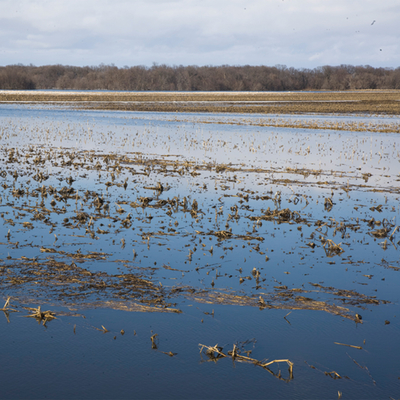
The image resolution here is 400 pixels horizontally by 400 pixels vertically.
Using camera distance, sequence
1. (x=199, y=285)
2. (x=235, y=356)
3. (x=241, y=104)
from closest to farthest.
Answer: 1. (x=235, y=356)
2. (x=199, y=285)
3. (x=241, y=104)

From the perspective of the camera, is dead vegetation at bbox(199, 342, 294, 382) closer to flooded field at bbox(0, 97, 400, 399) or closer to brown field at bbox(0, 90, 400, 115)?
flooded field at bbox(0, 97, 400, 399)

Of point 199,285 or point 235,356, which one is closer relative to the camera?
point 235,356

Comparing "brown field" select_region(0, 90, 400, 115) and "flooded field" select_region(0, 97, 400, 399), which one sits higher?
"brown field" select_region(0, 90, 400, 115)

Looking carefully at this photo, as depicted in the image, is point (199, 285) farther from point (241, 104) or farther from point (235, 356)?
point (241, 104)

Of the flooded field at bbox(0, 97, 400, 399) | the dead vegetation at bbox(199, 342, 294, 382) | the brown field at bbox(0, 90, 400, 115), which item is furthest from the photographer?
the brown field at bbox(0, 90, 400, 115)

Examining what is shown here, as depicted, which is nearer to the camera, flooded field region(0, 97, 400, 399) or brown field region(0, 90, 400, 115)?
flooded field region(0, 97, 400, 399)

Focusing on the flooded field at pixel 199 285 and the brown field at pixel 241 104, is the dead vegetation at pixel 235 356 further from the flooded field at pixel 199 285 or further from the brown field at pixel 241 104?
the brown field at pixel 241 104

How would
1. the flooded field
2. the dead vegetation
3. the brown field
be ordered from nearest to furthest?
the flooded field < the dead vegetation < the brown field

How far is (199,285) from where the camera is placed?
9.25 m

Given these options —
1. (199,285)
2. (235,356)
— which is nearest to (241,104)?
(199,285)

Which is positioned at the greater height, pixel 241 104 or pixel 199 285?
pixel 241 104

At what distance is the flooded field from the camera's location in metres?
6.56

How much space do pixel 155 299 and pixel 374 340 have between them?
147 inches

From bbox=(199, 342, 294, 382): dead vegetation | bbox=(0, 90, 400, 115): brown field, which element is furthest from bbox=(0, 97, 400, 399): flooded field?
bbox=(0, 90, 400, 115): brown field
